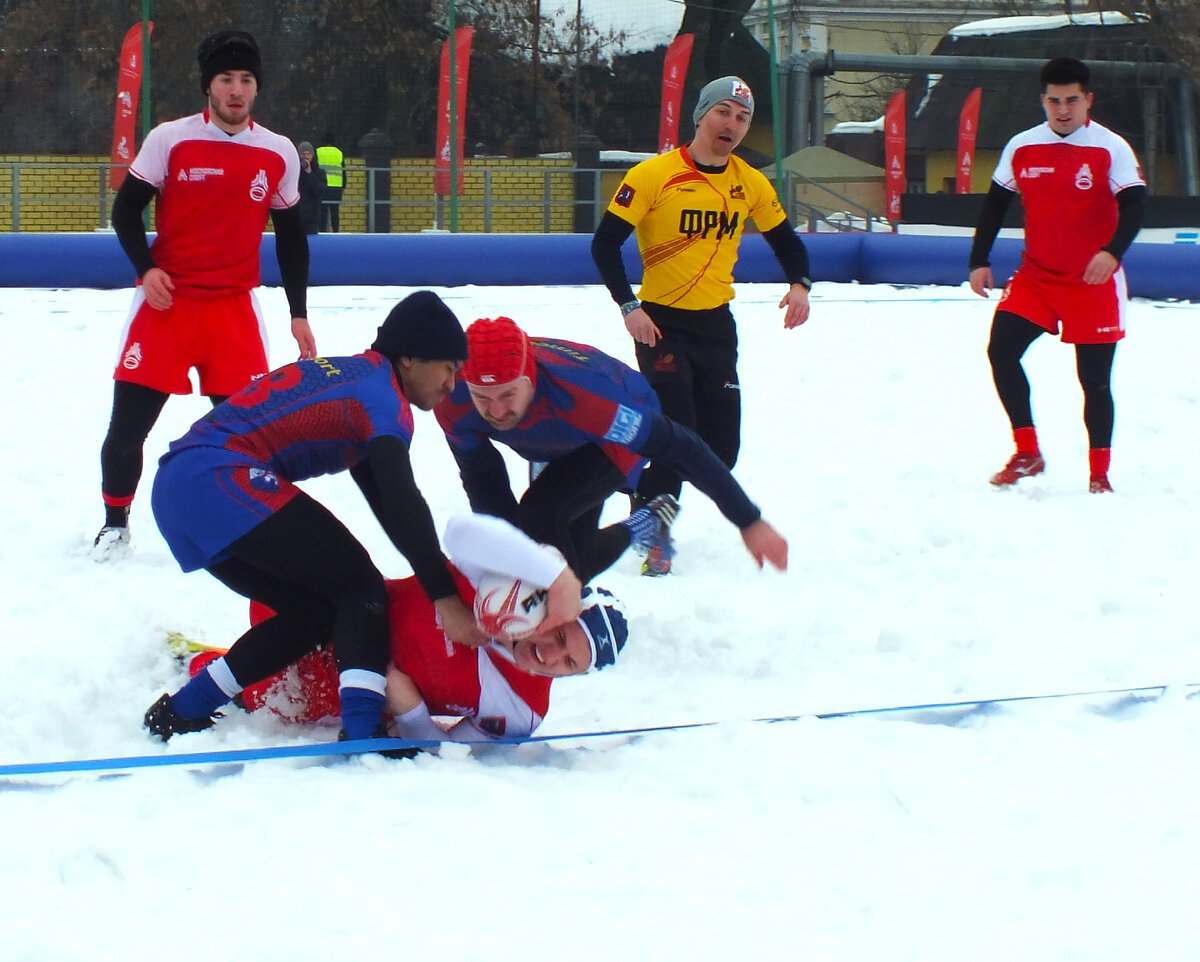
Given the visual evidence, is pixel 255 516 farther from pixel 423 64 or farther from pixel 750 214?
pixel 423 64

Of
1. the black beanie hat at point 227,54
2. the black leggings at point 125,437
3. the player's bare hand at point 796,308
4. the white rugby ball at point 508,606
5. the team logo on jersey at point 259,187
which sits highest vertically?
the black beanie hat at point 227,54

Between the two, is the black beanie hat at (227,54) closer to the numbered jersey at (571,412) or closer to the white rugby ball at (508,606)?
the numbered jersey at (571,412)

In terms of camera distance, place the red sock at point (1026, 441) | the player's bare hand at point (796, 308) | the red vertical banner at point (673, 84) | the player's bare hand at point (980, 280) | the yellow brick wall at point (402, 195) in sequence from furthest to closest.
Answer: the red vertical banner at point (673, 84) < the yellow brick wall at point (402, 195) < the player's bare hand at point (980, 280) < the red sock at point (1026, 441) < the player's bare hand at point (796, 308)

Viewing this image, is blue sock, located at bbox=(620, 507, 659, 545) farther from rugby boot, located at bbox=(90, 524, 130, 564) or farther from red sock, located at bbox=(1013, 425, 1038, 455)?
red sock, located at bbox=(1013, 425, 1038, 455)

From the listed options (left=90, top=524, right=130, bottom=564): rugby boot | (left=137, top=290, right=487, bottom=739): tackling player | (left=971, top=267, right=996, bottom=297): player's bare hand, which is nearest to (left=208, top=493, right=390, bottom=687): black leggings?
(left=137, top=290, right=487, bottom=739): tackling player

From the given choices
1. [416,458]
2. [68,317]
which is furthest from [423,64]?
[416,458]

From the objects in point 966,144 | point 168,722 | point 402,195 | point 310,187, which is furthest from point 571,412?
point 966,144

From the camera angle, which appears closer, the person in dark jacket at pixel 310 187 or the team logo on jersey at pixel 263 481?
the team logo on jersey at pixel 263 481

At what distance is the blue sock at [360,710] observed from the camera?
114 inches

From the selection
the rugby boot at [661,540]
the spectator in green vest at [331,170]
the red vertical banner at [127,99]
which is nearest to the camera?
the rugby boot at [661,540]

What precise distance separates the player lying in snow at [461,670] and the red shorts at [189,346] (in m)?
1.72

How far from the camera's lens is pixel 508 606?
9.00 ft

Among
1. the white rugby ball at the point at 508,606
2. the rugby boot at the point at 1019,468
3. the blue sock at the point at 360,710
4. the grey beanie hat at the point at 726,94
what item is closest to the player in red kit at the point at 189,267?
the grey beanie hat at the point at 726,94

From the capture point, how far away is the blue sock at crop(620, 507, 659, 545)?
3869mm
